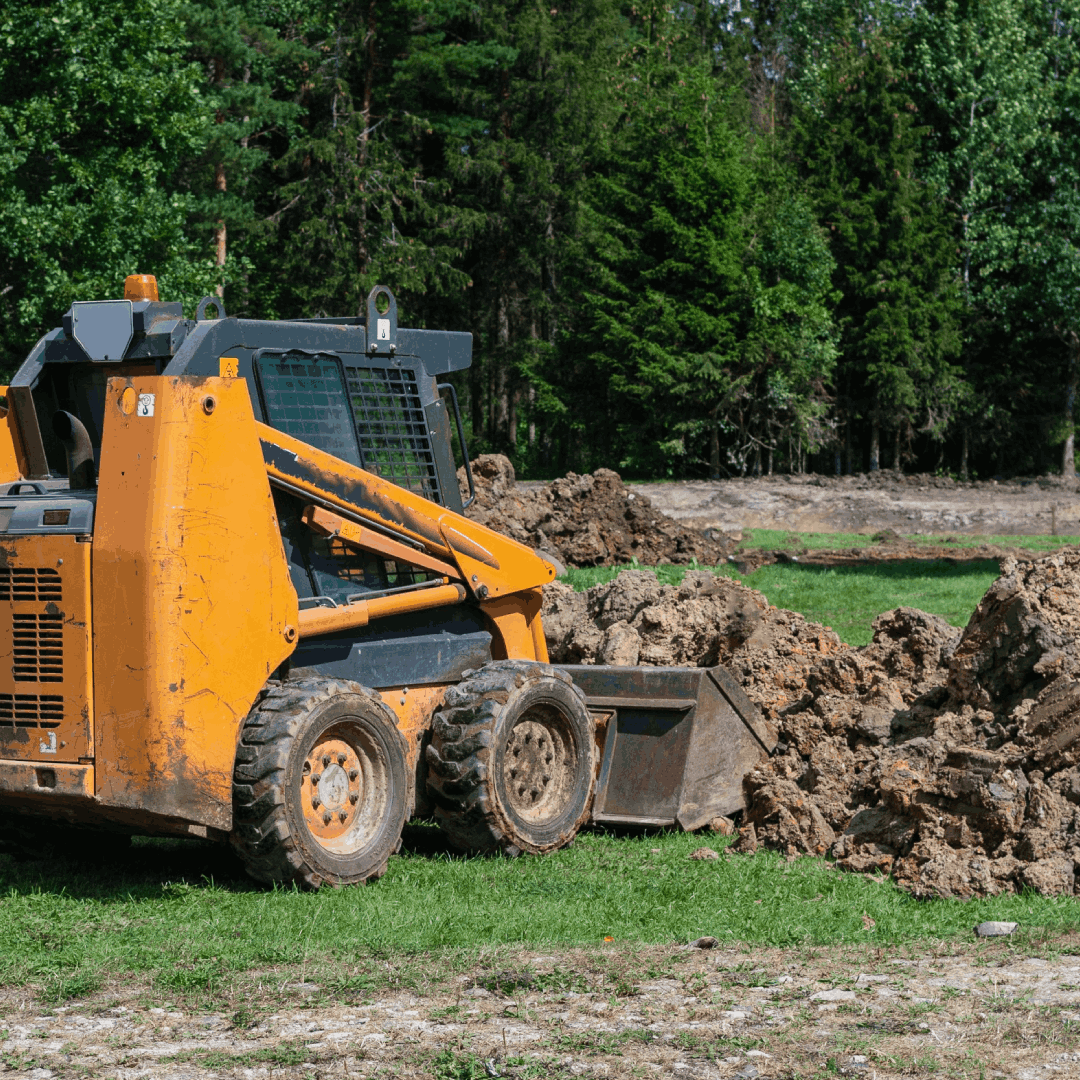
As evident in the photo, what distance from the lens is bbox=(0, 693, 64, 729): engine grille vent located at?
21.3ft

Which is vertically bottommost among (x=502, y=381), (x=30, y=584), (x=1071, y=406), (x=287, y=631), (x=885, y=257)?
(x=287, y=631)

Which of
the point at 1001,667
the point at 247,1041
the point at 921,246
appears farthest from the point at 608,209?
the point at 247,1041

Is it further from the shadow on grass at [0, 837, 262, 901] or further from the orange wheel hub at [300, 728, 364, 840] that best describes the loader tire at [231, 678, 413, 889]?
the shadow on grass at [0, 837, 262, 901]

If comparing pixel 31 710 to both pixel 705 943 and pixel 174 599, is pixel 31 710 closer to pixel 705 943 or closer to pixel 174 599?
pixel 174 599

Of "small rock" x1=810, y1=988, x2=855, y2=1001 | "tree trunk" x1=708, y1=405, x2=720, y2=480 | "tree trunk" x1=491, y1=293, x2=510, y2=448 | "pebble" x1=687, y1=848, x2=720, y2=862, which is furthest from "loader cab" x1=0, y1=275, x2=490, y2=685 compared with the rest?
"tree trunk" x1=491, y1=293, x2=510, y2=448

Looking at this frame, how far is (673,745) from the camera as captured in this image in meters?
8.28

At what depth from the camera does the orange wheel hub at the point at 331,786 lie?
6832 mm

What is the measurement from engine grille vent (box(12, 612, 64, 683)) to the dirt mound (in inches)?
540

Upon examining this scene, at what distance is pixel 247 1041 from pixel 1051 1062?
8.81 ft

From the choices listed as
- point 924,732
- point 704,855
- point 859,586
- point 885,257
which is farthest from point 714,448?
point 704,855

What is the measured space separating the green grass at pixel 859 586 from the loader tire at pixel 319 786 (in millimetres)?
8764

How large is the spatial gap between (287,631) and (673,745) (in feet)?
8.50

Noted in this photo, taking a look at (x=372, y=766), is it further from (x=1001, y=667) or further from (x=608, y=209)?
(x=608, y=209)

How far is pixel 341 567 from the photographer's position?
7.44m
